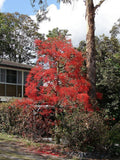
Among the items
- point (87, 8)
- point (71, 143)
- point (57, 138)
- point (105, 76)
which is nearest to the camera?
point (71, 143)

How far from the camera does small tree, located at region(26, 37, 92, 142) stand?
10438mm

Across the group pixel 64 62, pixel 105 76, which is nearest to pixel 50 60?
pixel 64 62

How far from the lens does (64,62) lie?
1070 centimetres

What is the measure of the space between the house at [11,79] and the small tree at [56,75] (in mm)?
8672

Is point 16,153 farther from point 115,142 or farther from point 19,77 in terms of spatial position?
point 19,77

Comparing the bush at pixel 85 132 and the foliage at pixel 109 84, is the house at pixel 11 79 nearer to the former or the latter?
the foliage at pixel 109 84

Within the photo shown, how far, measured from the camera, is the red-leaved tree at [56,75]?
10438 mm

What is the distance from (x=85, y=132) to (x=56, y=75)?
309 centimetres

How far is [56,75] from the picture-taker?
1062 cm

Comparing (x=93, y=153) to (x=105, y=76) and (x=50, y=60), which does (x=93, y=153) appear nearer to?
(x=50, y=60)

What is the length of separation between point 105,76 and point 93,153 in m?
5.72

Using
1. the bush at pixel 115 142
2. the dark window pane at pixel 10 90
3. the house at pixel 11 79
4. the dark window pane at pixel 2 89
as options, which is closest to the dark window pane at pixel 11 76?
the house at pixel 11 79

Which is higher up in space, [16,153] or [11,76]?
[11,76]

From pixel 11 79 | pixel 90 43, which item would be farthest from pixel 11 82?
pixel 90 43
